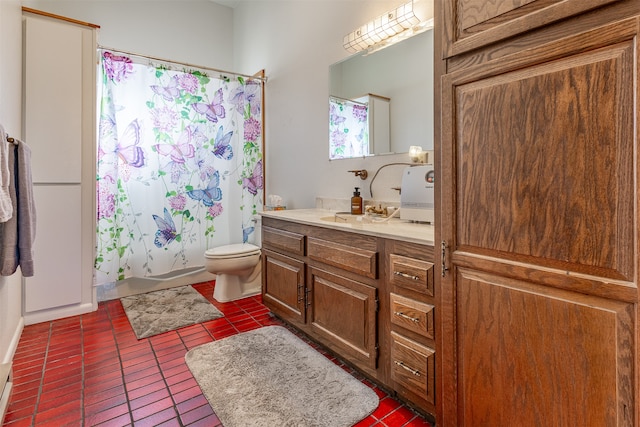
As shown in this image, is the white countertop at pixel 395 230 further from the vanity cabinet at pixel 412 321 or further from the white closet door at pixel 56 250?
the white closet door at pixel 56 250

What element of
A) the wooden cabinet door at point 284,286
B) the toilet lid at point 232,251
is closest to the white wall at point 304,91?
the toilet lid at point 232,251

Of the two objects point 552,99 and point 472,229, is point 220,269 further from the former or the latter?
point 552,99

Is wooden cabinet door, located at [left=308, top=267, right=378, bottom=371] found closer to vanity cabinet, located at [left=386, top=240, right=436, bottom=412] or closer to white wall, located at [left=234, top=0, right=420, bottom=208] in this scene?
vanity cabinet, located at [left=386, top=240, right=436, bottom=412]

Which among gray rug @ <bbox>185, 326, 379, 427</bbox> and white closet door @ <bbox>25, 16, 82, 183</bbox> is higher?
white closet door @ <bbox>25, 16, 82, 183</bbox>

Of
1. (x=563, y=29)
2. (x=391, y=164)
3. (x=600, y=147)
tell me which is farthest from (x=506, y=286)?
(x=391, y=164)

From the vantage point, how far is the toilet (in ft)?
8.98

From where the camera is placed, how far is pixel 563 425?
82 cm

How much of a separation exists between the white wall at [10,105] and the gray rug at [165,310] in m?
0.64

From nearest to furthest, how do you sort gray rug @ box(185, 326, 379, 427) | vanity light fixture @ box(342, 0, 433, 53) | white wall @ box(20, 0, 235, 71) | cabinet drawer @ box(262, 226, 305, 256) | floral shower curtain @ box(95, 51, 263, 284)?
gray rug @ box(185, 326, 379, 427), vanity light fixture @ box(342, 0, 433, 53), cabinet drawer @ box(262, 226, 305, 256), floral shower curtain @ box(95, 51, 263, 284), white wall @ box(20, 0, 235, 71)

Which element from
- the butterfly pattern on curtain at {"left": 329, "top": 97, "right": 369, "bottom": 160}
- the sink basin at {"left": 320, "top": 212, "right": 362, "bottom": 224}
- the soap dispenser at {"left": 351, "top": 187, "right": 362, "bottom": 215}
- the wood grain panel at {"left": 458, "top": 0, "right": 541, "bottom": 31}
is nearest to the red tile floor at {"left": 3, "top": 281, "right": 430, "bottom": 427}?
the sink basin at {"left": 320, "top": 212, "right": 362, "bottom": 224}

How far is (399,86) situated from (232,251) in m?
1.82

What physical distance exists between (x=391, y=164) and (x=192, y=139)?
1.84m

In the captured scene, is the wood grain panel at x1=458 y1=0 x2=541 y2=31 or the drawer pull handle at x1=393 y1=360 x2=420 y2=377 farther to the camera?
the drawer pull handle at x1=393 y1=360 x2=420 y2=377

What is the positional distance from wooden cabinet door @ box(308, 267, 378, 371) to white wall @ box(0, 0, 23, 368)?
5.24 ft
